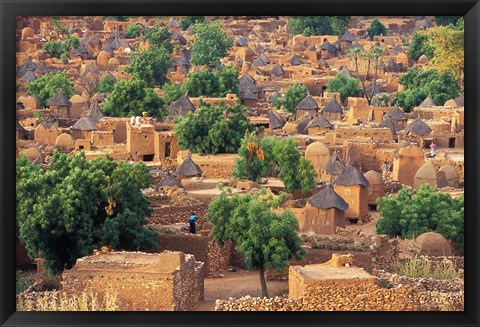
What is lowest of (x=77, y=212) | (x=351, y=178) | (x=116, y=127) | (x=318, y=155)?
(x=77, y=212)

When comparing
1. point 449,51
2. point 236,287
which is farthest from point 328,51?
point 236,287

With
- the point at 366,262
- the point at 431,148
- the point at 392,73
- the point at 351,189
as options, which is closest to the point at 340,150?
the point at 431,148

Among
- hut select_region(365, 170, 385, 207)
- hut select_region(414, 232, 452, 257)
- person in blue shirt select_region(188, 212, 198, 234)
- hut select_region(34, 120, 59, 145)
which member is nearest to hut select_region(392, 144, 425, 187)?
hut select_region(365, 170, 385, 207)

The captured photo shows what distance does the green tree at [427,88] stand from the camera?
27906mm

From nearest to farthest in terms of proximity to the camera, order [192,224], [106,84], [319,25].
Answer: [192,224], [106,84], [319,25]

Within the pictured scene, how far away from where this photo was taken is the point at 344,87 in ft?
97.8

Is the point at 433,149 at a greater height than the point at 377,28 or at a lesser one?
lesser

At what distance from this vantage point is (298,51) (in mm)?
40156

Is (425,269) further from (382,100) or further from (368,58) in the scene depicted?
(368,58)

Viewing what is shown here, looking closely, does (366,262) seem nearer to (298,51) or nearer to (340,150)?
(340,150)

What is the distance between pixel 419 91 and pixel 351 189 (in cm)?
1158

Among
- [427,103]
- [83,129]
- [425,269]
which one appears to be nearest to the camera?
[425,269]

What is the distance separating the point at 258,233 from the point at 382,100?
15796mm
